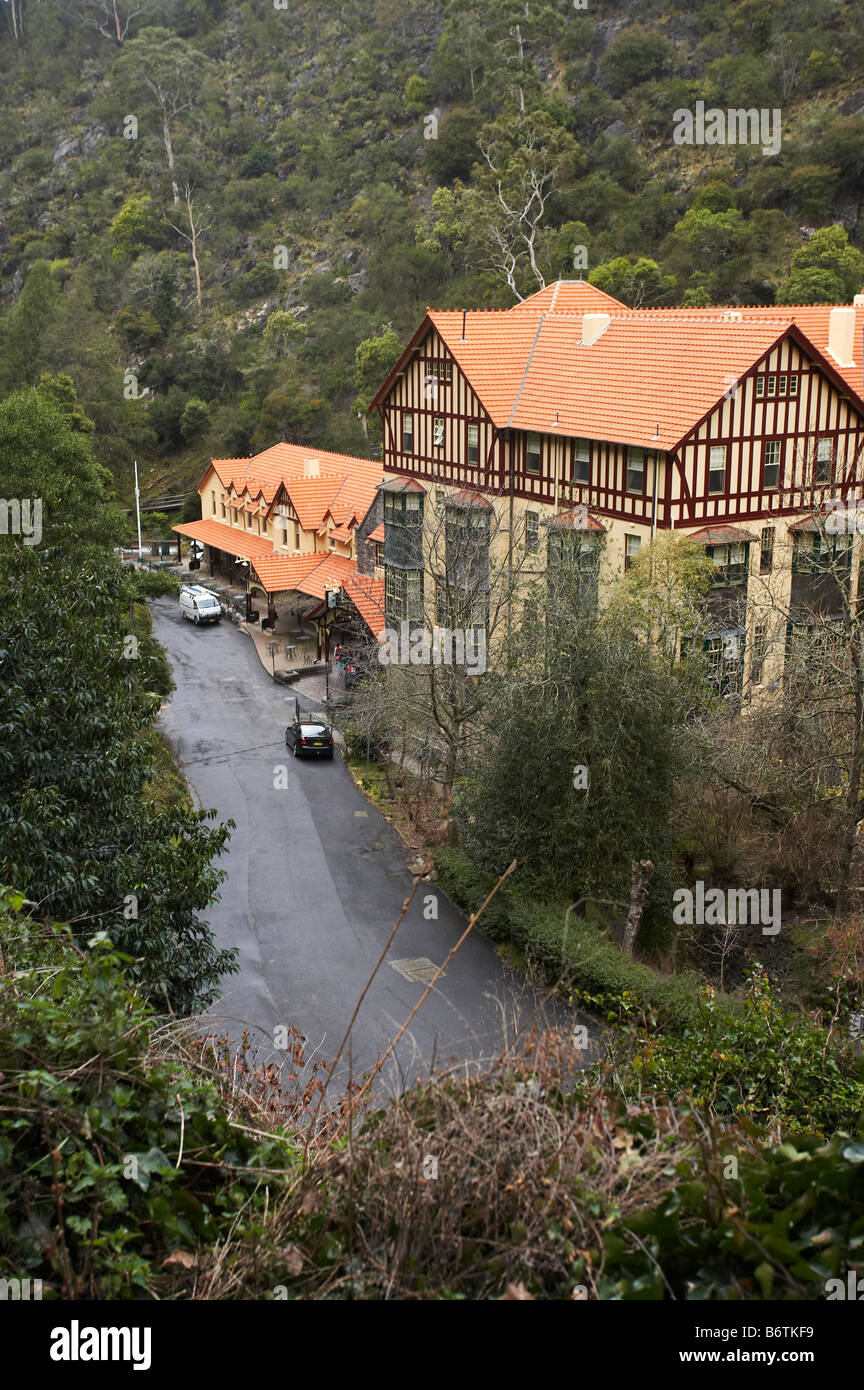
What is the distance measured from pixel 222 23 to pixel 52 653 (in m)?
107

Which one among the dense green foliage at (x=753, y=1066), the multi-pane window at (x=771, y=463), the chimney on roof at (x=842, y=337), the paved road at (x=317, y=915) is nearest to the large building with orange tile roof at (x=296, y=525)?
the paved road at (x=317, y=915)

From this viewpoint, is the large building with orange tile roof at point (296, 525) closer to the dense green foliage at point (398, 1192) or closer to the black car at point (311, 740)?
the black car at point (311, 740)

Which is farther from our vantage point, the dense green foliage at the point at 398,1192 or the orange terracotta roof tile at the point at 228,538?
the orange terracotta roof tile at the point at 228,538

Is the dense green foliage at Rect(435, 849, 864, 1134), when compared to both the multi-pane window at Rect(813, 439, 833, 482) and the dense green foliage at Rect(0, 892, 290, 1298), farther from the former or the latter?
the multi-pane window at Rect(813, 439, 833, 482)

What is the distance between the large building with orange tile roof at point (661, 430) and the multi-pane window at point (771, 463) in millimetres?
32

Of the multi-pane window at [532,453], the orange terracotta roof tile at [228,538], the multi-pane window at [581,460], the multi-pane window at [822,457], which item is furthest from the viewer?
Result: the orange terracotta roof tile at [228,538]

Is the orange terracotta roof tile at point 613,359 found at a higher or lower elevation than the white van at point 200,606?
higher

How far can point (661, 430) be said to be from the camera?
26859mm

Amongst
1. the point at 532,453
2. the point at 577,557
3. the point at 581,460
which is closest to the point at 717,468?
the point at 581,460

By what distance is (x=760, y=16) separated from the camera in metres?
64.8

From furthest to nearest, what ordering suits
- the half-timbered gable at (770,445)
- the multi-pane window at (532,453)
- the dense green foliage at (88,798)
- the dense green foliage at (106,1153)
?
the multi-pane window at (532,453) < the half-timbered gable at (770,445) < the dense green foliage at (88,798) < the dense green foliage at (106,1153)

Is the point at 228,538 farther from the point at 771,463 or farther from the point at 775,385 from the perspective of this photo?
the point at 775,385

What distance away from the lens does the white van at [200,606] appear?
47.4 metres
